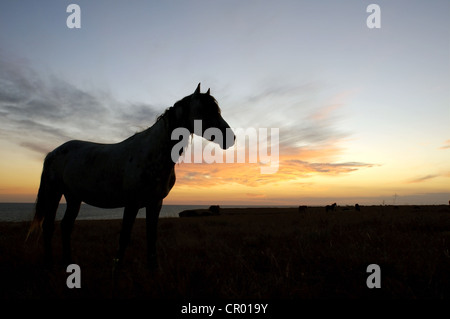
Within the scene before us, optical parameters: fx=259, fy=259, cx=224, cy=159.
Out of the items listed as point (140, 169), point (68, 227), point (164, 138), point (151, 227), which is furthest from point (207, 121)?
point (68, 227)

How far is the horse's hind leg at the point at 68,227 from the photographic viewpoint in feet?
18.2

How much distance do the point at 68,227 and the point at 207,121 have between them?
4.02m

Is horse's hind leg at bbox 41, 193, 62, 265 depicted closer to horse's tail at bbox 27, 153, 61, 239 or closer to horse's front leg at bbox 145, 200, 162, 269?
horse's tail at bbox 27, 153, 61, 239

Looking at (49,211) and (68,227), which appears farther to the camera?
(49,211)

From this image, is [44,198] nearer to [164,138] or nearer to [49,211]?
[49,211]

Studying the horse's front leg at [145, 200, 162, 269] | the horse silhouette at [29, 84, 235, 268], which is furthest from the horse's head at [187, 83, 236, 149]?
the horse's front leg at [145, 200, 162, 269]

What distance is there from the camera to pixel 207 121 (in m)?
4.85

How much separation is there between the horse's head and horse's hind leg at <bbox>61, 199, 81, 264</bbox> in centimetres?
351

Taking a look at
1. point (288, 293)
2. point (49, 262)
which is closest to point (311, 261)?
point (288, 293)

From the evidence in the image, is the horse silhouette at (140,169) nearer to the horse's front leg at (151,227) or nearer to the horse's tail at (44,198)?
the horse's front leg at (151,227)

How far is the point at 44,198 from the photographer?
6.43 meters

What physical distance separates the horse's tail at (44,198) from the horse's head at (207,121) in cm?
397

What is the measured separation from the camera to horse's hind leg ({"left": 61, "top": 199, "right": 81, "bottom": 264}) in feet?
18.2
